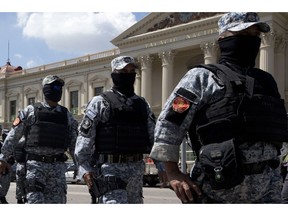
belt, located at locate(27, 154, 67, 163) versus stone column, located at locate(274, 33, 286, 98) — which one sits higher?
stone column, located at locate(274, 33, 286, 98)

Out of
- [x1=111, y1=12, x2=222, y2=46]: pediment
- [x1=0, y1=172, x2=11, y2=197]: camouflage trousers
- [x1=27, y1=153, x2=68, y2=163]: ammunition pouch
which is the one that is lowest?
[x1=0, y1=172, x2=11, y2=197]: camouflage trousers

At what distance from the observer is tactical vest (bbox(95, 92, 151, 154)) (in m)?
4.83

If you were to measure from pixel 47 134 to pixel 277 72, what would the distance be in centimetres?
2833

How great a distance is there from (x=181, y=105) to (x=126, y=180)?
206 centimetres

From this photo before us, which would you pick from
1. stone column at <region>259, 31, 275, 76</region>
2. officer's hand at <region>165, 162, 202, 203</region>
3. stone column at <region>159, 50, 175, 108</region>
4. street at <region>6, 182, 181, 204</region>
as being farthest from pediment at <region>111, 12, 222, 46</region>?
officer's hand at <region>165, 162, 202, 203</region>

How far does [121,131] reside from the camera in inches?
191

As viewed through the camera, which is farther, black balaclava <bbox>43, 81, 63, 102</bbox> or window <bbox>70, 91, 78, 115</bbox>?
window <bbox>70, 91, 78, 115</bbox>

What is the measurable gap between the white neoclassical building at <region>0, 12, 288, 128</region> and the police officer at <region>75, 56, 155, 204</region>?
880 inches

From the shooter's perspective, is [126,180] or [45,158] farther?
[45,158]

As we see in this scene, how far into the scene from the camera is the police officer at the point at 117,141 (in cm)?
474

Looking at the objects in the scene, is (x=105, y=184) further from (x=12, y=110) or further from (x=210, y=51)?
(x=12, y=110)

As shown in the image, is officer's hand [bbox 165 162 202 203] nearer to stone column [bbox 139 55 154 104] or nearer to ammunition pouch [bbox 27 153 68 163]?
ammunition pouch [bbox 27 153 68 163]

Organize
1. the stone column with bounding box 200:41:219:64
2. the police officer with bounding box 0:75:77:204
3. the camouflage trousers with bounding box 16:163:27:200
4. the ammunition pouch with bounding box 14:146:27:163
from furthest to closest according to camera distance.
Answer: the stone column with bounding box 200:41:219:64, the ammunition pouch with bounding box 14:146:27:163, the camouflage trousers with bounding box 16:163:27:200, the police officer with bounding box 0:75:77:204

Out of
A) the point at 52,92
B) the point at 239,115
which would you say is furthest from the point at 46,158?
the point at 239,115
